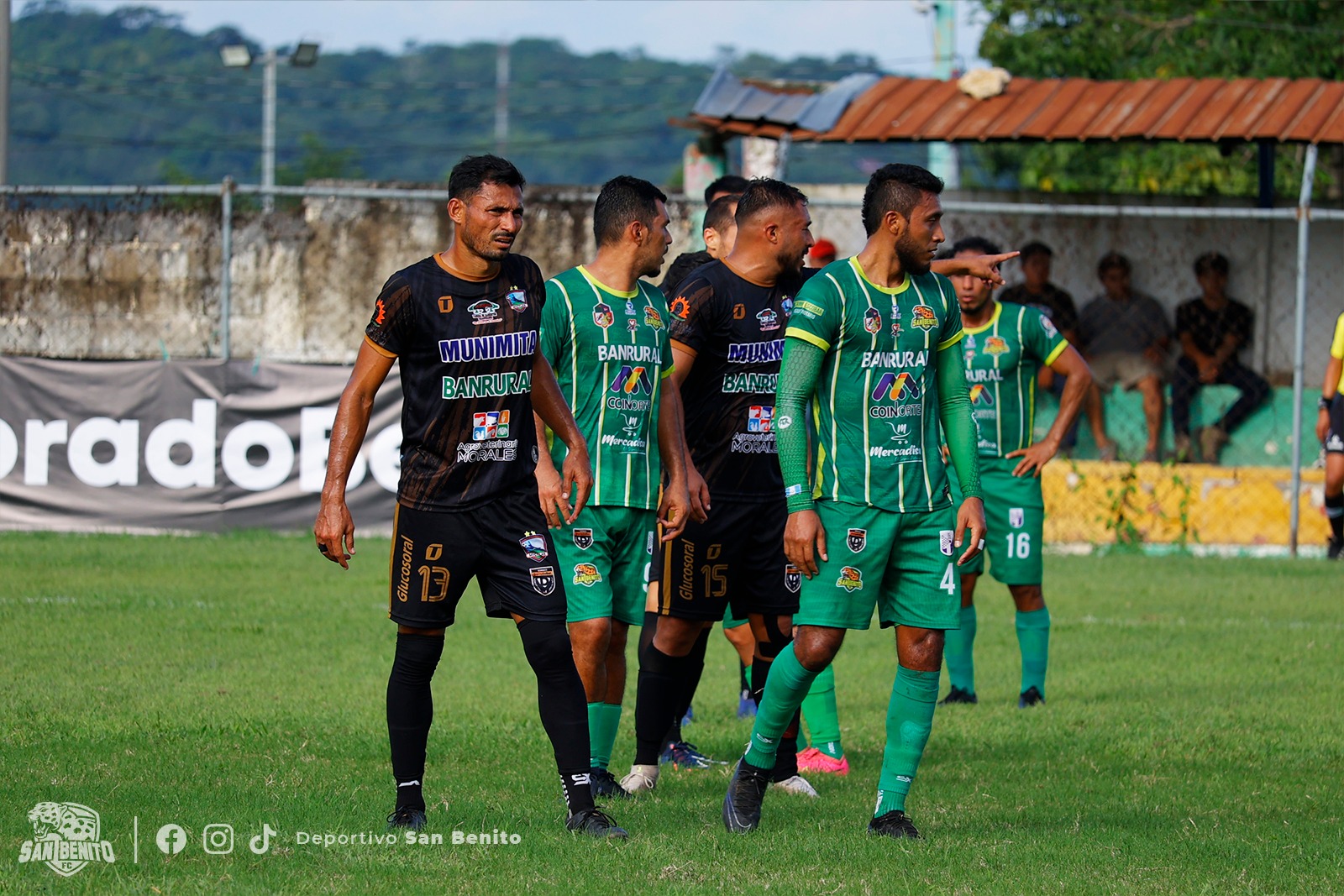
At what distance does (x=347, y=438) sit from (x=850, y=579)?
1.80 meters

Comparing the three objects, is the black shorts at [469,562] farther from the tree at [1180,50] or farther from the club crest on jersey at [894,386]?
the tree at [1180,50]

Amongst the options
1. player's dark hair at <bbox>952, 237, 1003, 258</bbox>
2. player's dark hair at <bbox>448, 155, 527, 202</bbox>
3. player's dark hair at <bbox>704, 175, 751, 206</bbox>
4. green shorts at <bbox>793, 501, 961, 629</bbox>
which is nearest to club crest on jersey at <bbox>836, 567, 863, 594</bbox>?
green shorts at <bbox>793, 501, 961, 629</bbox>

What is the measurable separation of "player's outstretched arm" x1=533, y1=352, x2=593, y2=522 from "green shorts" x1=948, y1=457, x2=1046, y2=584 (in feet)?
12.0

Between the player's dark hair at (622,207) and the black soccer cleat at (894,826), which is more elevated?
the player's dark hair at (622,207)

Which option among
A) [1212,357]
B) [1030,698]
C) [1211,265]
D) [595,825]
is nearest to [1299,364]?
[1212,357]

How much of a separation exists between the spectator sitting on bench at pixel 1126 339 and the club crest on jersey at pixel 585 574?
11323 millimetres

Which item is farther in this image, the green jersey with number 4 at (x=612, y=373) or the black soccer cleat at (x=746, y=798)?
the green jersey with number 4 at (x=612, y=373)

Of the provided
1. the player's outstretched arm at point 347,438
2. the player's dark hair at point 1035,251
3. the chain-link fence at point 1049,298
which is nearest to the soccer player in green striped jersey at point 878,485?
the player's outstretched arm at point 347,438

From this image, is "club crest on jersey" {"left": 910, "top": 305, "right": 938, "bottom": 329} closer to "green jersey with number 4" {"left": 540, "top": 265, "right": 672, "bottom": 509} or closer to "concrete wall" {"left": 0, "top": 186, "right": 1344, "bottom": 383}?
"green jersey with number 4" {"left": 540, "top": 265, "right": 672, "bottom": 509}

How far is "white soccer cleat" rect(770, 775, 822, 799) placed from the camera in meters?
6.62

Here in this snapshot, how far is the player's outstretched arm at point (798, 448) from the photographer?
5.68 metres

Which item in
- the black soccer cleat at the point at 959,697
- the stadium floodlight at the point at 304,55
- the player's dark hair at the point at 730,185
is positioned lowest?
the black soccer cleat at the point at 959,697

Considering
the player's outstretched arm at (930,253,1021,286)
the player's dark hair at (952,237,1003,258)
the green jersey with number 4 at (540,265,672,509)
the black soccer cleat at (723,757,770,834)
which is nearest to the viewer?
the black soccer cleat at (723,757,770,834)

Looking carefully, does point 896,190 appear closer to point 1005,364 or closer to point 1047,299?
point 1005,364
